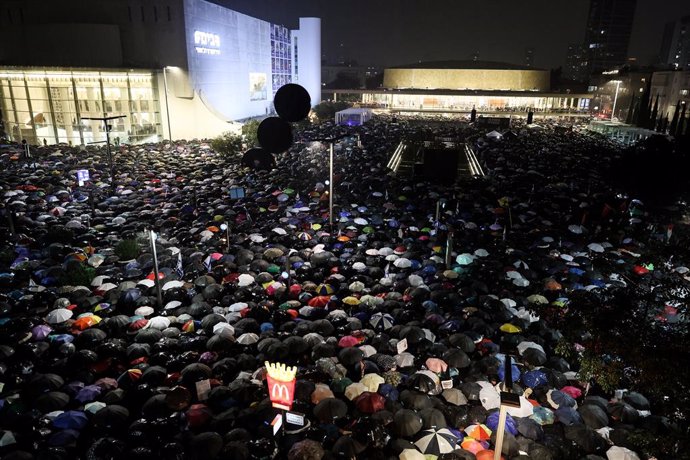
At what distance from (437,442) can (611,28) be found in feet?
675

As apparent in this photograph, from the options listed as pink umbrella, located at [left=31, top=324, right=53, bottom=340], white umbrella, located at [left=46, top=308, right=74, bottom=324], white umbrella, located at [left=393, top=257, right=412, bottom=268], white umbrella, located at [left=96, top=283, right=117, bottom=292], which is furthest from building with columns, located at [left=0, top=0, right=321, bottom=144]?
white umbrella, located at [left=393, top=257, right=412, bottom=268]

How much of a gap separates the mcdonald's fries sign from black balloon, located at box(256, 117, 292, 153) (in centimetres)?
845

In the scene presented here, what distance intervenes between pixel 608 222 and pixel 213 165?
59.6 feet

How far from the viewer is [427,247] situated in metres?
13.9

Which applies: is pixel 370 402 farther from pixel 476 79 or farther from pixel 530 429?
pixel 476 79

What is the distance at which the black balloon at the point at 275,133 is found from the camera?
13.1 meters

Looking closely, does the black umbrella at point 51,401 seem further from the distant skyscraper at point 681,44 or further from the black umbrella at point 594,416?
the distant skyscraper at point 681,44

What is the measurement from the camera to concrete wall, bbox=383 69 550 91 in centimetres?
6462

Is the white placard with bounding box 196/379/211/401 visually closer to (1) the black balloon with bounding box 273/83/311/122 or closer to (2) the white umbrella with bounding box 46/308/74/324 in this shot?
(2) the white umbrella with bounding box 46/308/74/324

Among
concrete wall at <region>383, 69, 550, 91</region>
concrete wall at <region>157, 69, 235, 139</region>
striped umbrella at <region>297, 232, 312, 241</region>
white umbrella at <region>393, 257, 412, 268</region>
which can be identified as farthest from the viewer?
concrete wall at <region>383, 69, 550, 91</region>

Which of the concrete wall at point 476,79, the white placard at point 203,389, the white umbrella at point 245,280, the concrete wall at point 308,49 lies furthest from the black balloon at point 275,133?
the concrete wall at point 476,79

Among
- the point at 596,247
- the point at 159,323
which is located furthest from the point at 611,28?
the point at 159,323

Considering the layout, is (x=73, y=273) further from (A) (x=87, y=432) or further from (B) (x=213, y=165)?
(B) (x=213, y=165)

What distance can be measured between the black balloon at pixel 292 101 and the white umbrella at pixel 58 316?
261 inches
